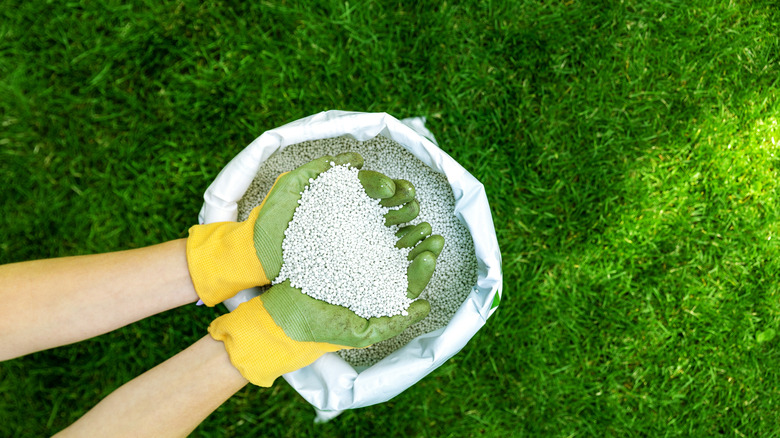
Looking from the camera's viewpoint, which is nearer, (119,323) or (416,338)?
(119,323)

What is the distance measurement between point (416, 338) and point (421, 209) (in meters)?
0.27

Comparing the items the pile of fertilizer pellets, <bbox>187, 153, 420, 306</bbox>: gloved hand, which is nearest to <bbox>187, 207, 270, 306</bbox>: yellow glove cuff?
<bbox>187, 153, 420, 306</bbox>: gloved hand

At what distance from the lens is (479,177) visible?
1107mm

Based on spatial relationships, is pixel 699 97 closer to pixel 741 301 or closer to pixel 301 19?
pixel 741 301

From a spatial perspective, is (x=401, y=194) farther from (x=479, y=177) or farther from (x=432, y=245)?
(x=479, y=177)

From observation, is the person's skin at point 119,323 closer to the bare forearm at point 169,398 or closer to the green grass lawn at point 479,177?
the bare forearm at point 169,398

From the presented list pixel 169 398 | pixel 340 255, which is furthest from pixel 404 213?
pixel 169 398

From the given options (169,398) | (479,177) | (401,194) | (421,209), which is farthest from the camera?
(479,177)

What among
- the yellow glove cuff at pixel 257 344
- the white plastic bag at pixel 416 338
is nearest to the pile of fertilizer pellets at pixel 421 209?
the white plastic bag at pixel 416 338

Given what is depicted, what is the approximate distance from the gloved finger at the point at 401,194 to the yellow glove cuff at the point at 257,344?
0.30 m

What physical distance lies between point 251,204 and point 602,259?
2.71 ft

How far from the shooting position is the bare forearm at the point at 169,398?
0.74m

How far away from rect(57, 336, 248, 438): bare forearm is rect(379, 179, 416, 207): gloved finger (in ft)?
1.31

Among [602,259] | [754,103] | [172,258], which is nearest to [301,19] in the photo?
[172,258]
